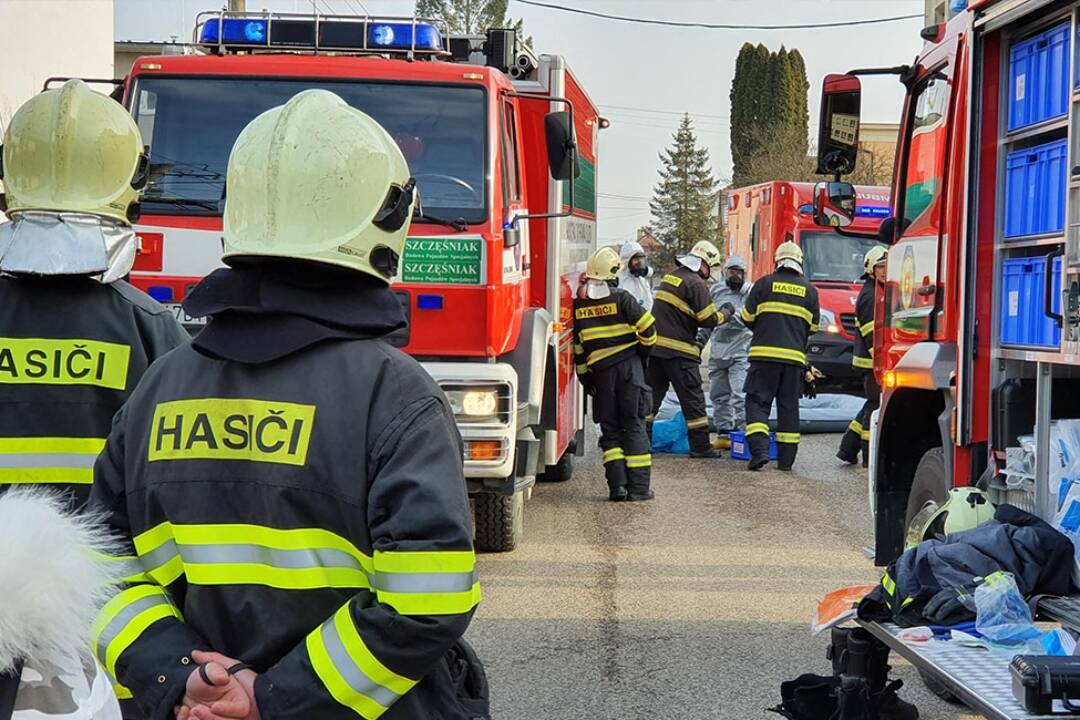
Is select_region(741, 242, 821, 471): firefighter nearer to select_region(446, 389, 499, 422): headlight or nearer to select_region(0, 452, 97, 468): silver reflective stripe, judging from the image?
select_region(446, 389, 499, 422): headlight

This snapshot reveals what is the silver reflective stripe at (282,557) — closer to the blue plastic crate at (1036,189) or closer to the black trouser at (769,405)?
the blue plastic crate at (1036,189)

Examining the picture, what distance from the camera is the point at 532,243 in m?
9.12

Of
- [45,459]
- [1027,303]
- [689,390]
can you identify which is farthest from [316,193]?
[689,390]

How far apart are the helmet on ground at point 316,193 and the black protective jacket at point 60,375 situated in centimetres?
114

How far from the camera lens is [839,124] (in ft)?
20.8

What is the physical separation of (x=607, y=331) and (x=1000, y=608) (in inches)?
255

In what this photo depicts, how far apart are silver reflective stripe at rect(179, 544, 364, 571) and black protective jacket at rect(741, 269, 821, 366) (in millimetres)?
10545

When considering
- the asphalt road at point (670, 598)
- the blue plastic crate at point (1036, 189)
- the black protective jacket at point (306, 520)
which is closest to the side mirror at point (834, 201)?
the blue plastic crate at point (1036, 189)

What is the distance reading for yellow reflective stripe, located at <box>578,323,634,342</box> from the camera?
420 inches

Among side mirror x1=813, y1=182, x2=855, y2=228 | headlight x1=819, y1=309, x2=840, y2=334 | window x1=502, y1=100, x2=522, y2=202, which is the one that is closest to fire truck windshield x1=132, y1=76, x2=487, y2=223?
window x1=502, y1=100, x2=522, y2=202

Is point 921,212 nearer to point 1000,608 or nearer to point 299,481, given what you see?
point 1000,608

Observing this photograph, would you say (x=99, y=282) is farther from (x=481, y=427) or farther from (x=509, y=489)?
(x=509, y=489)

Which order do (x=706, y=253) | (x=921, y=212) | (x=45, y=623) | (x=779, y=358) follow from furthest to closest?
(x=706, y=253) → (x=779, y=358) → (x=921, y=212) → (x=45, y=623)

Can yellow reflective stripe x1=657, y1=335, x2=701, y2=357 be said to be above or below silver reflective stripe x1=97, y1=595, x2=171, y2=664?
above
